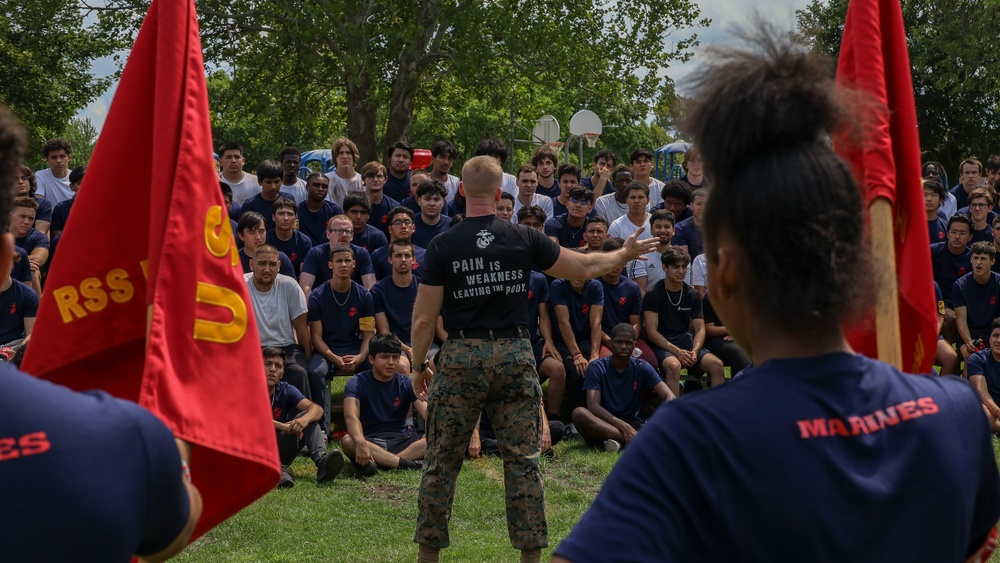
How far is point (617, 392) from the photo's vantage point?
32.2ft

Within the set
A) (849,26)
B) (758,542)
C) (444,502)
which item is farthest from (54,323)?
(444,502)

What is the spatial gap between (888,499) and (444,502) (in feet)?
15.1

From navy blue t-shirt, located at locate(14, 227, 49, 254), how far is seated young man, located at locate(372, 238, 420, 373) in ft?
11.3

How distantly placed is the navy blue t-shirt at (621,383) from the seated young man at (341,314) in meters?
2.16

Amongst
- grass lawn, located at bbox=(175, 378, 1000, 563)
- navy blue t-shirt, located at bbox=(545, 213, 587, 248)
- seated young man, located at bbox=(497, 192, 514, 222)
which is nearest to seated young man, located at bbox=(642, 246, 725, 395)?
navy blue t-shirt, located at bbox=(545, 213, 587, 248)

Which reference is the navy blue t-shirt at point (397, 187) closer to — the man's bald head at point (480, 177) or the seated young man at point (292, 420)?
the seated young man at point (292, 420)

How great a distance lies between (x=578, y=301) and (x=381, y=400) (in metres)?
2.48

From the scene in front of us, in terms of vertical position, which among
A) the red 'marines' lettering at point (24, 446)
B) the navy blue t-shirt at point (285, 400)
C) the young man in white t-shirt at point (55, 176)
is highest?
the young man in white t-shirt at point (55, 176)

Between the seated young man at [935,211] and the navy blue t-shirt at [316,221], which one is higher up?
the navy blue t-shirt at [316,221]

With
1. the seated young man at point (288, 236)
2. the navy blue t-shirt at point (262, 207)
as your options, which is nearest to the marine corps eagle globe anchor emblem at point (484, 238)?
the seated young man at point (288, 236)

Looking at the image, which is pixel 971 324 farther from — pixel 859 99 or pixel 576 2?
pixel 576 2

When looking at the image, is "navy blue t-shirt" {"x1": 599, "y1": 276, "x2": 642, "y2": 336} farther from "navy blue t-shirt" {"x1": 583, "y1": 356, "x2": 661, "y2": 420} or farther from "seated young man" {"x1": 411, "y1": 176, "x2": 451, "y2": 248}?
"seated young man" {"x1": 411, "y1": 176, "x2": 451, "y2": 248}

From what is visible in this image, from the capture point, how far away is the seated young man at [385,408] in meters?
8.97

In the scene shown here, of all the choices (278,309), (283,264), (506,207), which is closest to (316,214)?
(283,264)
